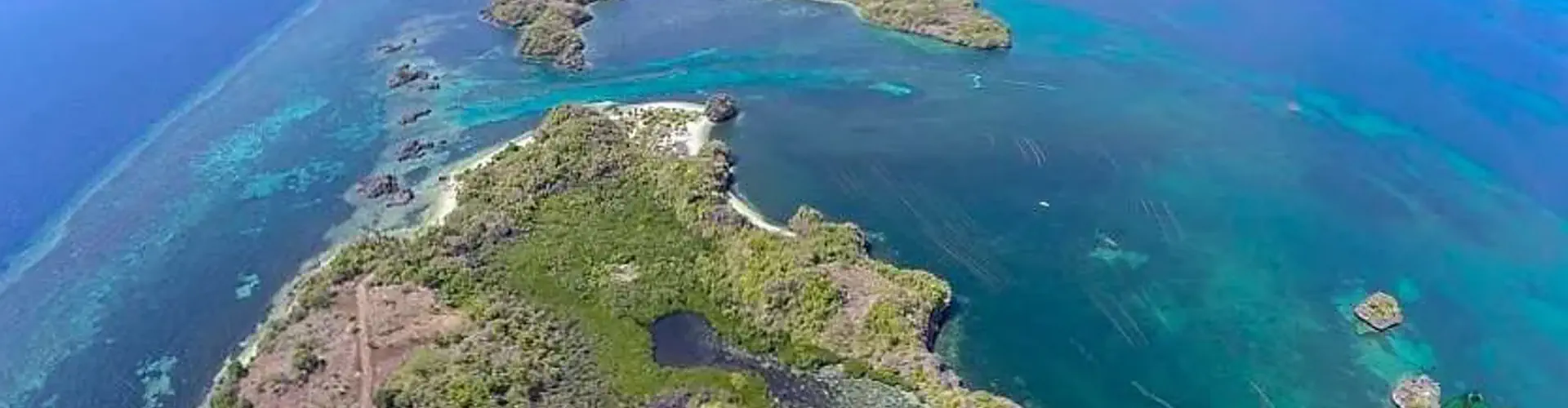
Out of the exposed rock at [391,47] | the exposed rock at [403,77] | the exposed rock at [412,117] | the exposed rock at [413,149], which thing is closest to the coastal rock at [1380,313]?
the exposed rock at [413,149]

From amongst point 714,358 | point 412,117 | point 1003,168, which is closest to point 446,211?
point 412,117

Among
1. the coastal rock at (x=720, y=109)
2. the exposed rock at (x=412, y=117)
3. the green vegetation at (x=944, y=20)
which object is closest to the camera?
the coastal rock at (x=720, y=109)

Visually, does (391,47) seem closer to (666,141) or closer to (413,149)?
(413,149)

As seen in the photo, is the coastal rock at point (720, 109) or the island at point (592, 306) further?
the coastal rock at point (720, 109)

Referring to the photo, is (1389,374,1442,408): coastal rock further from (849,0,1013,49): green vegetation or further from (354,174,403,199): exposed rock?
(354,174,403,199): exposed rock

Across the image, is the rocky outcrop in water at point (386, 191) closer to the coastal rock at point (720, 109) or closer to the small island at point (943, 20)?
the coastal rock at point (720, 109)
